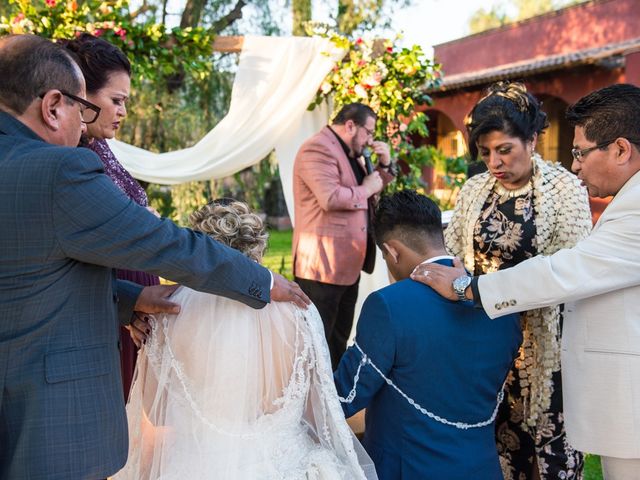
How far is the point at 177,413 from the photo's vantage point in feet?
6.18

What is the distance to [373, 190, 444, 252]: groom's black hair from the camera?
211 centimetres

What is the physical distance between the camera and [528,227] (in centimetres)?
254

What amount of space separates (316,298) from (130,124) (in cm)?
581

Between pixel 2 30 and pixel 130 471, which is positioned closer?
pixel 130 471

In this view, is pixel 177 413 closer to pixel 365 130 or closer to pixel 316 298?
pixel 316 298

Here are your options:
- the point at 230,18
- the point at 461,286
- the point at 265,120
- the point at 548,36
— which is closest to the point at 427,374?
the point at 461,286

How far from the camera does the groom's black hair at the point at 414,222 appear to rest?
6.91 feet

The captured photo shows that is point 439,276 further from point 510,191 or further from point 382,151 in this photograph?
point 382,151

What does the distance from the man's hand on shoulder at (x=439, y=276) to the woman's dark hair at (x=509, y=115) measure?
2.37ft

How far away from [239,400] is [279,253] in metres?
10.4

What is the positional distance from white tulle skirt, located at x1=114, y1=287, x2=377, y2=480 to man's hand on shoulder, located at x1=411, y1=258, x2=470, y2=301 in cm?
36

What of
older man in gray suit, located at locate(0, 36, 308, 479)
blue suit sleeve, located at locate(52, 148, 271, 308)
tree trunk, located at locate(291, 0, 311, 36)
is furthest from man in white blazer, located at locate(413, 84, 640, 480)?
tree trunk, located at locate(291, 0, 311, 36)

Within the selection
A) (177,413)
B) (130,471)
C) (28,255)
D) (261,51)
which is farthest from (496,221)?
(261,51)

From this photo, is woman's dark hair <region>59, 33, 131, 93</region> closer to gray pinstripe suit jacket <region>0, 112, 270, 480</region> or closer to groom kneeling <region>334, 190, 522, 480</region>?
gray pinstripe suit jacket <region>0, 112, 270, 480</region>
